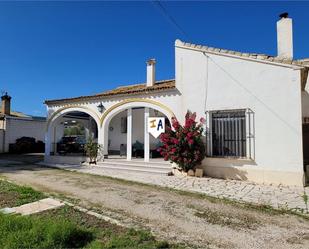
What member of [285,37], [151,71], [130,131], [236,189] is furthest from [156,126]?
[285,37]

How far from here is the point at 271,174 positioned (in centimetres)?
1066

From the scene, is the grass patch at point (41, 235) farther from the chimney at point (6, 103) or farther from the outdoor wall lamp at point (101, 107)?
the chimney at point (6, 103)

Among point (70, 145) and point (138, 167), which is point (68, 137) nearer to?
point (70, 145)

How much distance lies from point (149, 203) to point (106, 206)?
1241 millimetres

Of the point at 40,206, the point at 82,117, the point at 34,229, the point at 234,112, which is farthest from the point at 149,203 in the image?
the point at 82,117

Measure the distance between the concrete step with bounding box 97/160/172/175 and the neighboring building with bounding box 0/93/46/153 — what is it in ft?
52.4

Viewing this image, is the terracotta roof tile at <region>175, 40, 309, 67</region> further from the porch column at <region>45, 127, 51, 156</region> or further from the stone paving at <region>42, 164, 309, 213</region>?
the porch column at <region>45, 127, 51, 156</region>

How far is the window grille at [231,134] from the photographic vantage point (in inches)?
442

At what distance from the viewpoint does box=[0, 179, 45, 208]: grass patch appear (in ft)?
24.3

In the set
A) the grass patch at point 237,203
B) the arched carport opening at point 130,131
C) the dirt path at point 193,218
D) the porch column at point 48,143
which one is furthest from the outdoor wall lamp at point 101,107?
the dirt path at point 193,218

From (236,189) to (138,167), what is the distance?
5592 millimetres

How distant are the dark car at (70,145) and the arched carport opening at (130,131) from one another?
2.55 meters

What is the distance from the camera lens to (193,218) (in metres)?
6.41

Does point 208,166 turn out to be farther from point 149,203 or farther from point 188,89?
point 149,203
